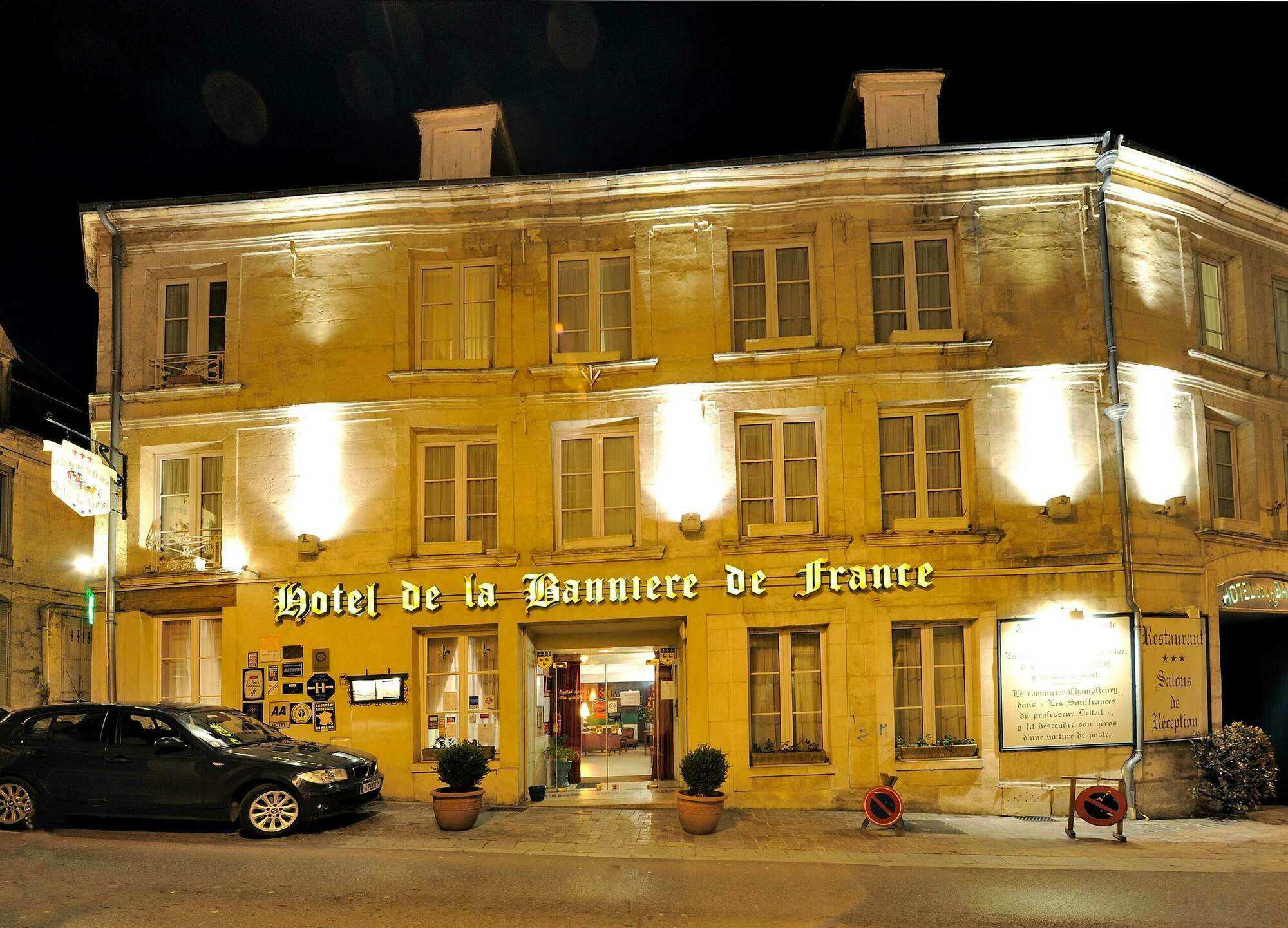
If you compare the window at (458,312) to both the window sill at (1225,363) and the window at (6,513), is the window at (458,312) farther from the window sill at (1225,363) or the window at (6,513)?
the window at (6,513)

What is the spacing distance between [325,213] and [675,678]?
9912 mm

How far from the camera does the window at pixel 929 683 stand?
54.2 feet

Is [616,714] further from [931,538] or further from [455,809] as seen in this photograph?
[931,538]

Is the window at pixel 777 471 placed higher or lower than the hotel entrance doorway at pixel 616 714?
higher

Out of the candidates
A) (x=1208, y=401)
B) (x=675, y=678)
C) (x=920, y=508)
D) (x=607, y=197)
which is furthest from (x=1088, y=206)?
(x=675, y=678)

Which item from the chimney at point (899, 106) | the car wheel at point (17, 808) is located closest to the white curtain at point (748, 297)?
the chimney at point (899, 106)

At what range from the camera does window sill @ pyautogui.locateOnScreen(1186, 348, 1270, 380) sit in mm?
17531

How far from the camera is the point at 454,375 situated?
17.5 meters

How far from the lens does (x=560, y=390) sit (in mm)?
17406

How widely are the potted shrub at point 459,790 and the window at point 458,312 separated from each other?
6783 millimetres

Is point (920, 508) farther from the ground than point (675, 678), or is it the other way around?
point (920, 508)

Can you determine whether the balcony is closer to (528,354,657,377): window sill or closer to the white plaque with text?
(528,354,657,377): window sill

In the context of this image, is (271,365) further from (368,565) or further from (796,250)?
(796,250)

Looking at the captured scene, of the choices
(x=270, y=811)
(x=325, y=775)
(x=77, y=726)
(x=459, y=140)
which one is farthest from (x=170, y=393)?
(x=270, y=811)
